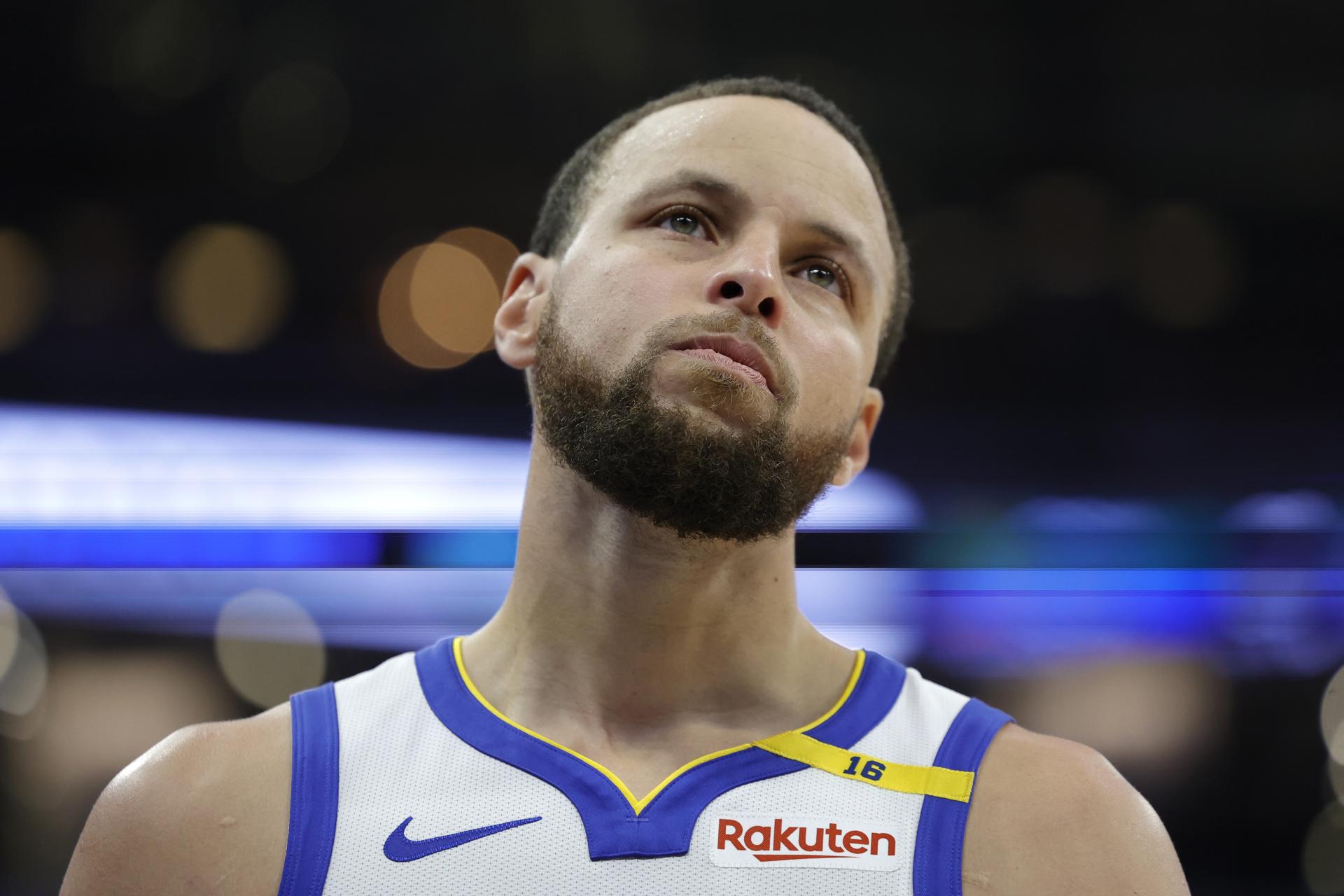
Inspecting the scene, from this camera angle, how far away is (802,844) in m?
1.61

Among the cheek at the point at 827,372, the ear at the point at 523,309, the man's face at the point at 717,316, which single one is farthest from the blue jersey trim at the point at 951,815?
the ear at the point at 523,309

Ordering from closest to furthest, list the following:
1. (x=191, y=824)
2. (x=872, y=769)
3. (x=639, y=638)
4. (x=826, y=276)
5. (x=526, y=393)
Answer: (x=191, y=824) → (x=872, y=769) → (x=639, y=638) → (x=826, y=276) → (x=526, y=393)

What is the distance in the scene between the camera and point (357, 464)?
16.0 ft

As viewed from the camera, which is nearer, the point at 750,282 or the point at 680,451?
the point at 680,451

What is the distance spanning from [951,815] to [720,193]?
0.97 meters

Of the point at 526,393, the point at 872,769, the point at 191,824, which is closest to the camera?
the point at 191,824

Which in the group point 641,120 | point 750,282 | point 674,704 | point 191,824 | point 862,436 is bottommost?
point 191,824

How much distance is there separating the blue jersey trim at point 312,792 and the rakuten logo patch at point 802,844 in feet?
1.71

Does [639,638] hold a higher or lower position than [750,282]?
lower

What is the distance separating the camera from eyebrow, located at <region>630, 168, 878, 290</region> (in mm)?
1855

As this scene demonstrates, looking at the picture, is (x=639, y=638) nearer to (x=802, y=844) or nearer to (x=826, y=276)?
(x=802, y=844)

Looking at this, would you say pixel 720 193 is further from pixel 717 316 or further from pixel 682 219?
pixel 717 316

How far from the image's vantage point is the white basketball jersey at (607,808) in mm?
1569

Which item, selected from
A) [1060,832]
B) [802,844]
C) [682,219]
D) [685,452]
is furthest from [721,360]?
[1060,832]
